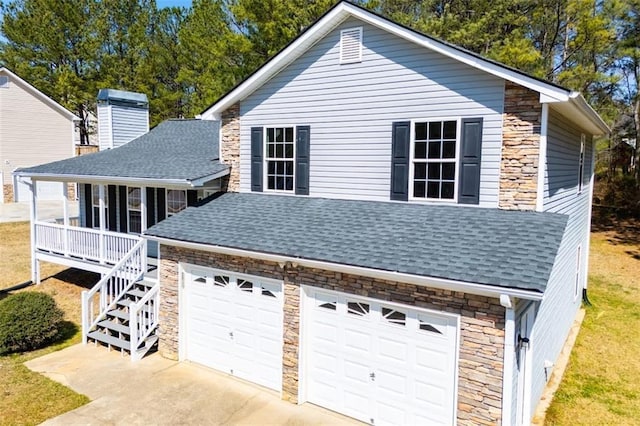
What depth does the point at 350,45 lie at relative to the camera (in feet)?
33.3

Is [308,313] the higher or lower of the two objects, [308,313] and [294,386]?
the higher

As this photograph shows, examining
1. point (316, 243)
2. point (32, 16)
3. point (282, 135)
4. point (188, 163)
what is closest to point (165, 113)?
point (32, 16)

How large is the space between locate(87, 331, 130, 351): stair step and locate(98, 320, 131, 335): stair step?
20 centimetres

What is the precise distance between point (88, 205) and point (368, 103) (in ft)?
37.7

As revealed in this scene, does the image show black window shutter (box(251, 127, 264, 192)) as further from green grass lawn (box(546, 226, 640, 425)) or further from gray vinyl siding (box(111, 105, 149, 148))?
gray vinyl siding (box(111, 105, 149, 148))

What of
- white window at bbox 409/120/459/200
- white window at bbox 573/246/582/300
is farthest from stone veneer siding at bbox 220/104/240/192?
white window at bbox 573/246/582/300

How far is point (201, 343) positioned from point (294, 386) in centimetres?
276

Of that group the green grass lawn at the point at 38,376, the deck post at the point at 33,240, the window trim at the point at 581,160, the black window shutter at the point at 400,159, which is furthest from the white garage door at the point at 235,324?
the window trim at the point at 581,160

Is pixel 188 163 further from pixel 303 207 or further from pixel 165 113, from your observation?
pixel 165 113

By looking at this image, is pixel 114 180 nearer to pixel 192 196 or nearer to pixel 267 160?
pixel 192 196

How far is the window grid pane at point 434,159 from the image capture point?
917cm

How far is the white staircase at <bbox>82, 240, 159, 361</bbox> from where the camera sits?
1066 cm

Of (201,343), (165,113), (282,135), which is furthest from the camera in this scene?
(165,113)

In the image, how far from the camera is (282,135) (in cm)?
1132
